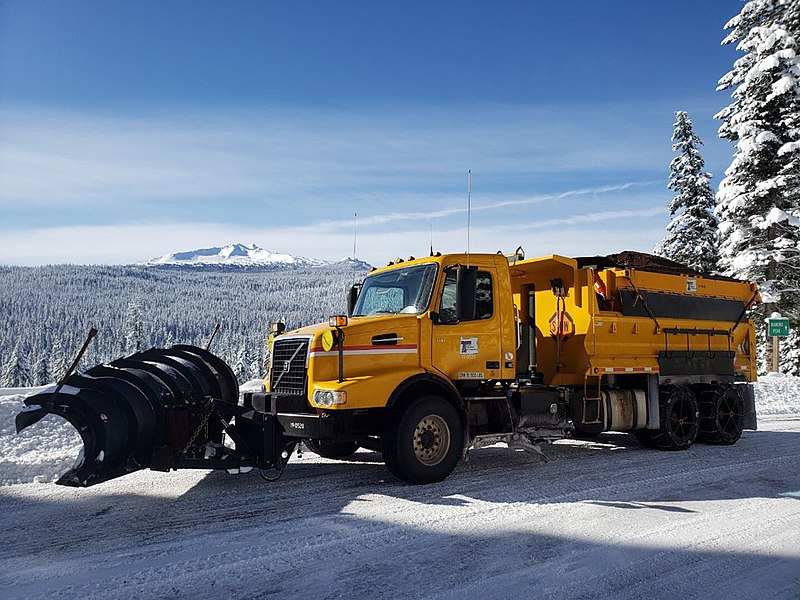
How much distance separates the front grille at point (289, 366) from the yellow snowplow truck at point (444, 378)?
25 millimetres

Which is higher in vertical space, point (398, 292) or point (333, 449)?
point (398, 292)

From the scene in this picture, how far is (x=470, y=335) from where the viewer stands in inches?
343

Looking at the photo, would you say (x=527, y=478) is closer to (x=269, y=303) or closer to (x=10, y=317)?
(x=10, y=317)

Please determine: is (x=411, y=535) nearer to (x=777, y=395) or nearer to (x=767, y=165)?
(x=777, y=395)

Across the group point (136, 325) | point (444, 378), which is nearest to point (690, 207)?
point (444, 378)

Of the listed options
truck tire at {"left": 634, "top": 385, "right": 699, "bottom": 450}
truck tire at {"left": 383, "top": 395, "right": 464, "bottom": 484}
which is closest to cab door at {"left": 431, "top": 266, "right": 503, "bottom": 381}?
truck tire at {"left": 383, "top": 395, "right": 464, "bottom": 484}

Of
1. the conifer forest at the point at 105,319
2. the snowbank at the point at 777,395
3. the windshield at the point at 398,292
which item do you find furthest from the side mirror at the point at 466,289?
the conifer forest at the point at 105,319

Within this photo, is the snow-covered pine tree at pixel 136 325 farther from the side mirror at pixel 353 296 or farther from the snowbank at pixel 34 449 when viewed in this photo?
the side mirror at pixel 353 296

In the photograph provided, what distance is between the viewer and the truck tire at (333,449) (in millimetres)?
9192

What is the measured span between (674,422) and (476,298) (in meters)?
4.99

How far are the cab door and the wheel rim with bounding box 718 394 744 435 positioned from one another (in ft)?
18.6

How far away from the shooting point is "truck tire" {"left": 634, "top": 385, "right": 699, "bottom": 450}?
1112 centimetres

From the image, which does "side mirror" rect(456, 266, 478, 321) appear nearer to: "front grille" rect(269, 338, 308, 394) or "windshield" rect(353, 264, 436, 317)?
→ "windshield" rect(353, 264, 436, 317)

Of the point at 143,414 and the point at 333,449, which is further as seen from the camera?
the point at 333,449
